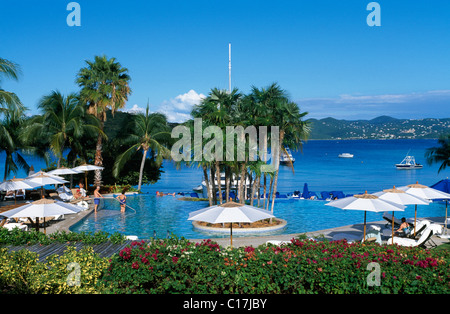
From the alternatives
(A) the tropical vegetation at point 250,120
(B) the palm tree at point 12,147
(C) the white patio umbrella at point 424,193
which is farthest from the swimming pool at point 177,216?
(B) the palm tree at point 12,147

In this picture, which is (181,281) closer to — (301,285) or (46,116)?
(301,285)

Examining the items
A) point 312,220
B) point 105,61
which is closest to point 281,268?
point 312,220

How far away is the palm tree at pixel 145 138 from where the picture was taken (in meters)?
32.3

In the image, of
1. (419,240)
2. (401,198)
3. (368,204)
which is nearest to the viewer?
(368,204)

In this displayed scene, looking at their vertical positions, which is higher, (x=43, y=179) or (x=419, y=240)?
(x=43, y=179)

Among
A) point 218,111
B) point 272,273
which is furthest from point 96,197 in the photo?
point 272,273

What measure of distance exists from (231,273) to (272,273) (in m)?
0.78

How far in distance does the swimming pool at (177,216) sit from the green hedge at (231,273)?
7.50m

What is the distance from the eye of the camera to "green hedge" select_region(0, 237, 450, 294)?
7.00m

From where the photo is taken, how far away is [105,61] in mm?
31000

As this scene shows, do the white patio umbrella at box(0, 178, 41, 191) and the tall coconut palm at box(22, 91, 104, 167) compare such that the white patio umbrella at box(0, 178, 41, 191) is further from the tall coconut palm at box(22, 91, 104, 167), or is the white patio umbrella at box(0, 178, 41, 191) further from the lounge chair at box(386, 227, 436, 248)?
the lounge chair at box(386, 227, 436, 248)

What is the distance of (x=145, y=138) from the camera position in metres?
32.8

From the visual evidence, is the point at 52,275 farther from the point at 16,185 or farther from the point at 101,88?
the point at 101,88

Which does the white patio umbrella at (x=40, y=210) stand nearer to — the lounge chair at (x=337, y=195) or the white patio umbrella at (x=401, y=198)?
the white patio umbrella at (x=401, y=198)
